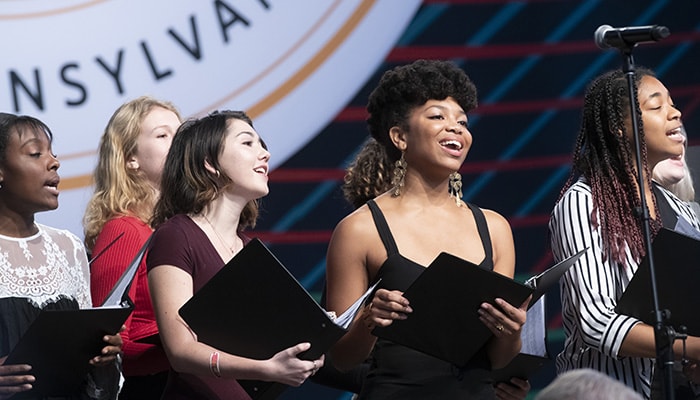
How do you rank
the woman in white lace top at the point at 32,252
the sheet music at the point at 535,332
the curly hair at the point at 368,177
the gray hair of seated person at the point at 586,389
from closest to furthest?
1. the gray hair of seated person at the point at 586,389
2. the woman in white lace top at the point at 32,252
3. the sheet music at the point at 535,332
4. the curly hair at the point at 368,177

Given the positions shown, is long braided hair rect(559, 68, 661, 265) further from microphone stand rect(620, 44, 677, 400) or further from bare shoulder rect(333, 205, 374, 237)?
bare shoulder rect(333, 205, 374, 237)

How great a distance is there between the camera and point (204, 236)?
3.02 meters

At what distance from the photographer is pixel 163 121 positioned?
3727 millimetres

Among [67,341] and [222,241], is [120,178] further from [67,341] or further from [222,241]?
[67,341]

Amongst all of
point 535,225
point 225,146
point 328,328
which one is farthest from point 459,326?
point 535,225

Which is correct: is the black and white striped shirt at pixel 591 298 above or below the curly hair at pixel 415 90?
below

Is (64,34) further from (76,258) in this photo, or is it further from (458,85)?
(458,85)

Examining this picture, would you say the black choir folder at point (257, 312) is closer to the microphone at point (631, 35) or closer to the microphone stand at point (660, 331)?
the microphone stand at point (660, 331)

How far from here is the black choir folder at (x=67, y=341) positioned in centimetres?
267

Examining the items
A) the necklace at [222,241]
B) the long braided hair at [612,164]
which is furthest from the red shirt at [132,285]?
the long braided hair at [612,164]

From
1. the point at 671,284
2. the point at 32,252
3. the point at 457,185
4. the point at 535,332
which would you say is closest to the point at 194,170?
the point at 32,252

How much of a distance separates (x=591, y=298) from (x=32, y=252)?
150cm

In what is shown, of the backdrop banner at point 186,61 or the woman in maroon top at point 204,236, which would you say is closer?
the woman in maroon top at point 204,236

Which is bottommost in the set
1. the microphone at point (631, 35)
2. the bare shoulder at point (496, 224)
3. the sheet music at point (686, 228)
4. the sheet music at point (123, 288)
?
the sheet music at point (123, 288)
